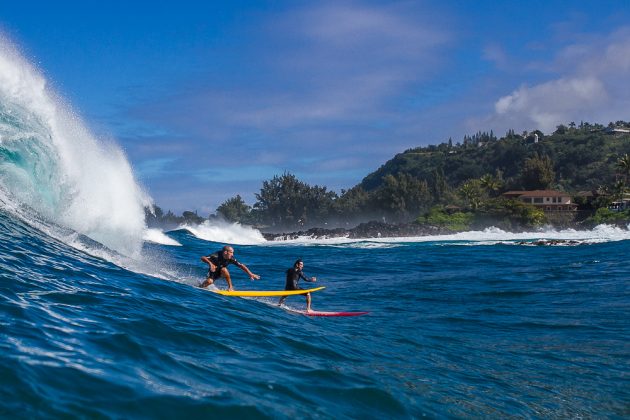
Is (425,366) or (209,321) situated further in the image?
(209,321)

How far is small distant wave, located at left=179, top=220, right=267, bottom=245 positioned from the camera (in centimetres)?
7212

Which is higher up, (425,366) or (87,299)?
(87,299)

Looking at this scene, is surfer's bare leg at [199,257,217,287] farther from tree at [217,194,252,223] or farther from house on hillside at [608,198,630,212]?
tree at [217,194,252,223]

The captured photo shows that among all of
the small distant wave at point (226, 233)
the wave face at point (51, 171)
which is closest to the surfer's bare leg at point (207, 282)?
the wave face at point (51, 171)

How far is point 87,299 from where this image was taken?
912cm

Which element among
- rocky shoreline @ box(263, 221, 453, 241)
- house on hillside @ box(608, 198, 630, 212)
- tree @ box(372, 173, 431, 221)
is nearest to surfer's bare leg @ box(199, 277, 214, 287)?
rocky shoreline @ box(263, 221, 453, 241)

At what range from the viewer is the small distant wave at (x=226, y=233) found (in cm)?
7212

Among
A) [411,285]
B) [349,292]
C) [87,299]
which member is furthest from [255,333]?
[411,285]

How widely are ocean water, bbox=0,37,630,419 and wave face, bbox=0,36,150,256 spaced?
0.06 m

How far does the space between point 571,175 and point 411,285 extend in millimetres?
133392

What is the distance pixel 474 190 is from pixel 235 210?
72102 millimetres

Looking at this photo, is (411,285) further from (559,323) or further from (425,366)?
(425,366)

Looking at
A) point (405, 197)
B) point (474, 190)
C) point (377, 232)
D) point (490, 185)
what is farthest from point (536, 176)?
point (377, 232)

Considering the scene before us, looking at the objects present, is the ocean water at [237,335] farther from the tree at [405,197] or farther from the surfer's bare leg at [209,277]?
the tree at [405,197]
